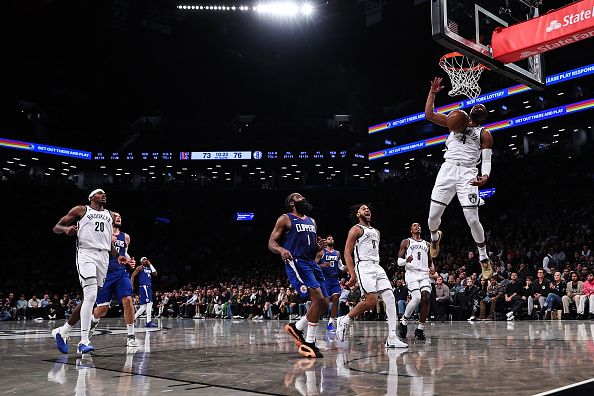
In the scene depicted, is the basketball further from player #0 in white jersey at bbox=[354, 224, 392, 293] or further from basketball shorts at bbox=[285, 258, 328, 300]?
basketball shorts at bbox=[285, 258, 328, 300]

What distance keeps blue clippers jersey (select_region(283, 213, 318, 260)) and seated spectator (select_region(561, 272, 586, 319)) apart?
10556 mm

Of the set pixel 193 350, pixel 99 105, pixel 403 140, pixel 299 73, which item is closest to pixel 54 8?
pixel 99 105

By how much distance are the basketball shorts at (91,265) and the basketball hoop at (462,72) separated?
6.03 metres

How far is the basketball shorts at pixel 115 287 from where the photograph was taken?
7641 mm

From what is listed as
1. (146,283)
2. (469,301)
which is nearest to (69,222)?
(146,283)

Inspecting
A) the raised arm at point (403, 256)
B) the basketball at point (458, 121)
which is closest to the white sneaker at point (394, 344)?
the raised arm at point (403, 256)

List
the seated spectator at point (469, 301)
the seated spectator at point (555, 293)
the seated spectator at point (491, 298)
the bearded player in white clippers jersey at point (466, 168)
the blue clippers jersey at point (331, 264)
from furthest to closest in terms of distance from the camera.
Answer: the seated spectator at point (469, 301), the seated spectator at point (491, 298), the seated spectator at point (555, 293), the blue clippers jersey at point (331, 264), the bearded player in white clippers jersey at point (466, 168)

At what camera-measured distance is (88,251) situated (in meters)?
7.02

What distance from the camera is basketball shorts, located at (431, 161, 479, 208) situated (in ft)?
20.5

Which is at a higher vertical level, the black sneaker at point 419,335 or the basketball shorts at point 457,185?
the basketball shorts at point 457,185

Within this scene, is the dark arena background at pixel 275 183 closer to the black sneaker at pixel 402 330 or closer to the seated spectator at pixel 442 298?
the seated spectator at pixel 442 298

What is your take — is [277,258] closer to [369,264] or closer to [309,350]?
[369,264]

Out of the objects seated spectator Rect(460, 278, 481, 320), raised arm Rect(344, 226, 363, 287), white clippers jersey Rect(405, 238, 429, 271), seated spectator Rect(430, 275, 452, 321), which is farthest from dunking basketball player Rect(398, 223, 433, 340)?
seated spectator Rect(460, 278, 481, 320)

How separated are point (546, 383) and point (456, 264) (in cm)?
1636
